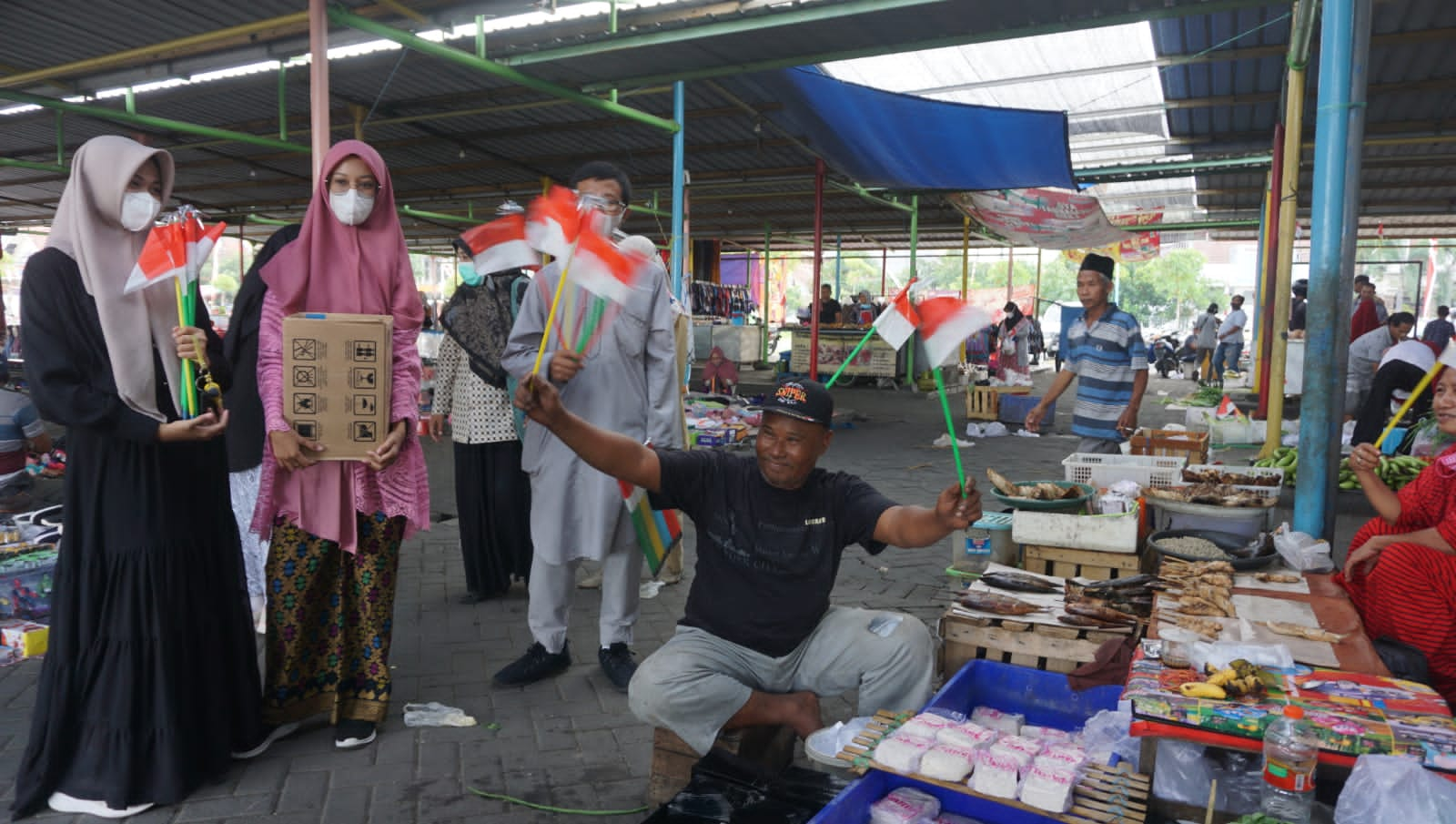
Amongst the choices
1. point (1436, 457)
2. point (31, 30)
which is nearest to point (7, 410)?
point (31, 30)

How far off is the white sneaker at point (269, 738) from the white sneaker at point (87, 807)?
373 mm

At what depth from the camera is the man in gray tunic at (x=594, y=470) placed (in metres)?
3.70

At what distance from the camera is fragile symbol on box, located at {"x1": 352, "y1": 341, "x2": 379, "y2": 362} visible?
3.02m

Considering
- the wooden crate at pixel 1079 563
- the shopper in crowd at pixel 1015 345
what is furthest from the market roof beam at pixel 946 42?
the shopper in crowd at pixel 1015 345

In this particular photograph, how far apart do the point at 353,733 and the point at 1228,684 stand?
2720mm

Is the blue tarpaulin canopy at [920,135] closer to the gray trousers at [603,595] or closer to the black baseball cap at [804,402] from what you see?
the gray trousers at [603,595]

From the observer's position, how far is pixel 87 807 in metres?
2.72

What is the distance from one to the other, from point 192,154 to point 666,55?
9.83 m

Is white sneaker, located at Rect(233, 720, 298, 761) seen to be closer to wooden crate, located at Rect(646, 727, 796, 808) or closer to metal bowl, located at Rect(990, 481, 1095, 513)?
wooden crate, located at Rect(646, 727, 796, 808)

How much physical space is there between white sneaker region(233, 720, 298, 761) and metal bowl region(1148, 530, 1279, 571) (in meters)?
3.47

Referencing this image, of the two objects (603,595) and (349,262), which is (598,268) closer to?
(349,262)

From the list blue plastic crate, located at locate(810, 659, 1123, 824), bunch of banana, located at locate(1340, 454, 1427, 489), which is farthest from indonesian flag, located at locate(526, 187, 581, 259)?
bunch of banana, located at locate(1340, 454, 1427, 489)

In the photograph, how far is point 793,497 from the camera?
2842 mm

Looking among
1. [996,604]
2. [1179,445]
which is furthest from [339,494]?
[1179,445]
